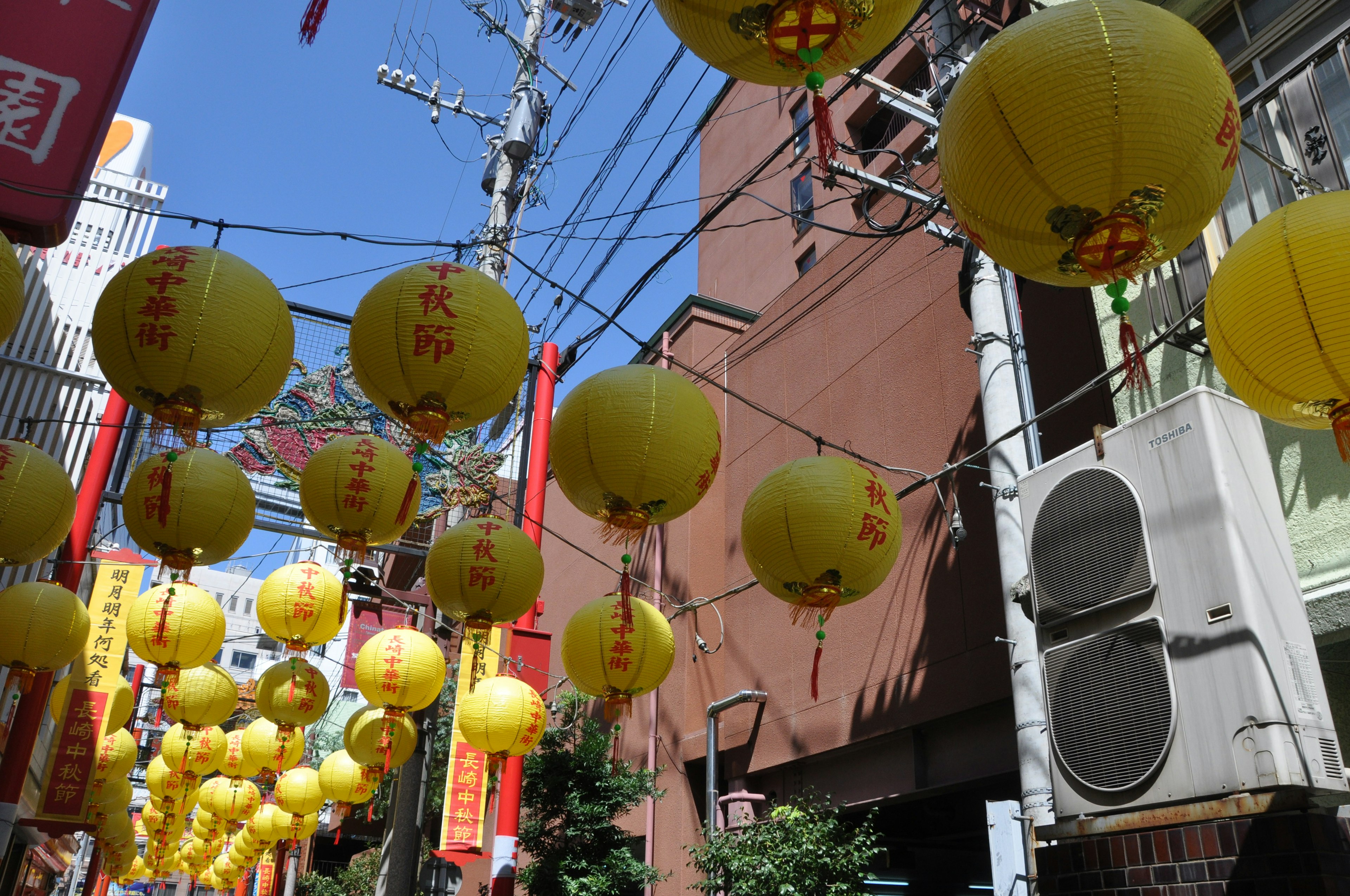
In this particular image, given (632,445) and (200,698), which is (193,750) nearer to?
(200,698)

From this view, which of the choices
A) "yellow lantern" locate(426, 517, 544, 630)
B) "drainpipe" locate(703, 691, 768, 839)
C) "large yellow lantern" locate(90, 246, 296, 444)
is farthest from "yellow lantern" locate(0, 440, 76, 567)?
"drainpipe" locate(703, 691, 768, 839)

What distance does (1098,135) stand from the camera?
3184mm

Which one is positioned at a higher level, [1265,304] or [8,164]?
[8,164]

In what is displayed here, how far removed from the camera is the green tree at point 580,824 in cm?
1153

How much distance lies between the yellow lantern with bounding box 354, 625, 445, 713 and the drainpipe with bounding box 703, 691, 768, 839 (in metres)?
4.97

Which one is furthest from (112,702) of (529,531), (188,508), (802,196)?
(802,196)

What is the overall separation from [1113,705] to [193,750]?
41.7 feet

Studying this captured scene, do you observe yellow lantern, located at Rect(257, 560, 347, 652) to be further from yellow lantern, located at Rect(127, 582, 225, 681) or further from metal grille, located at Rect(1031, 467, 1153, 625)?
metal grille, located at Rect(1031, 467, 1153, 625)

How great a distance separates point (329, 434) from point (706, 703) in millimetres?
7115

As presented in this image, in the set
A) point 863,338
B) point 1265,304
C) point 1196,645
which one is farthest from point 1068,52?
point 863,338

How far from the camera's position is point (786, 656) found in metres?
12.7

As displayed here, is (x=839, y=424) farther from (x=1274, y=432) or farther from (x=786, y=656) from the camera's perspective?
(x=1274, y=432)

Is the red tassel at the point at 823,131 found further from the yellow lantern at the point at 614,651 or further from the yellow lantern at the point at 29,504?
the yellow lantern at the point at 29,504

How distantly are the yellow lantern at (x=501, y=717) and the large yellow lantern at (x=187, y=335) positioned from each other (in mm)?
4579
